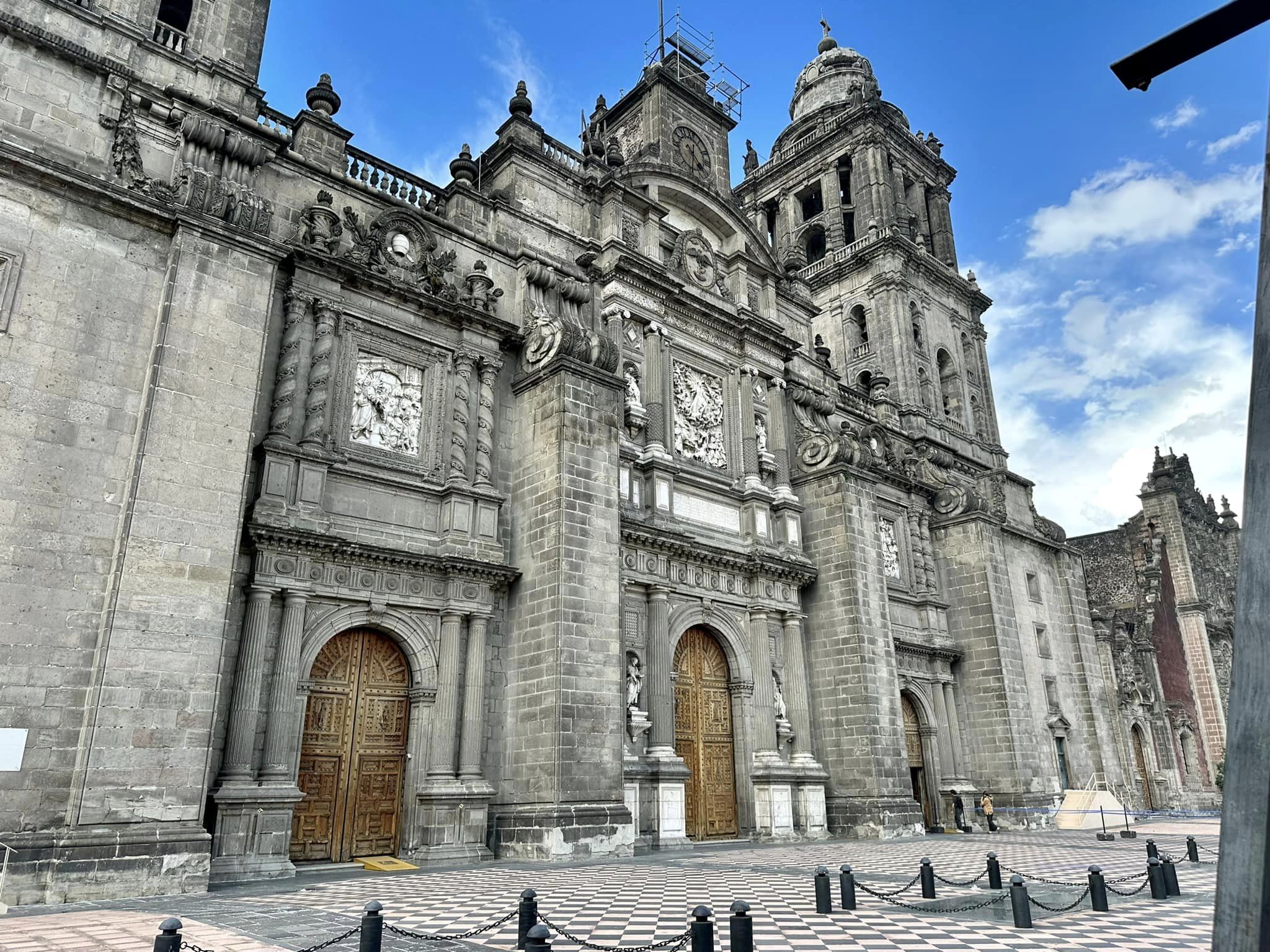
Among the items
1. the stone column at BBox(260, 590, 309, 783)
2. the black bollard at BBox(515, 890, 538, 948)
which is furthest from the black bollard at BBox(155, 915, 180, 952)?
the stone column at BBox(260, 590, 309, 783)

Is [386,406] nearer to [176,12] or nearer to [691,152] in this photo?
[176,12]

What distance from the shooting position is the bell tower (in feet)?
116

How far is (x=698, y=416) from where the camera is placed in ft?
74.2

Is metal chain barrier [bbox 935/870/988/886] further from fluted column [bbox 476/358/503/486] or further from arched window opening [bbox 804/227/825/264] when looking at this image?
arched window opening [bbox 804/227/825/264]

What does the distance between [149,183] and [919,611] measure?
23.5 metres

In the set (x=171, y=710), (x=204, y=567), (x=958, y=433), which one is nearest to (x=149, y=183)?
(x=204, y=567)

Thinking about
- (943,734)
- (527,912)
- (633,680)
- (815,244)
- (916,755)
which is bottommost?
(527,912)

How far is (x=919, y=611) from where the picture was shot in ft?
90.1

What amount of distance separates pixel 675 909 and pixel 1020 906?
142 inches

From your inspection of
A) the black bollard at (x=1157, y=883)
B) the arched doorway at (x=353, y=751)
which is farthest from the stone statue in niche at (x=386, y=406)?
the black bollard at (x=1157, y=883)

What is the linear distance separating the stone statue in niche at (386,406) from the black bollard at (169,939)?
11.3 metres

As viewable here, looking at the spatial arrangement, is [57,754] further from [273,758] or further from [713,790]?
[713,790]

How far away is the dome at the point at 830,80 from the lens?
43094 millimetres

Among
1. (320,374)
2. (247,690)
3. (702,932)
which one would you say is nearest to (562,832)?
(247,690)
